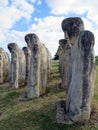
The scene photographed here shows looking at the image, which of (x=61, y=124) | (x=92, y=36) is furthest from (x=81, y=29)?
(x=61, y=124)

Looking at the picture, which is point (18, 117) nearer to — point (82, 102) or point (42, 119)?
point (42, 119)

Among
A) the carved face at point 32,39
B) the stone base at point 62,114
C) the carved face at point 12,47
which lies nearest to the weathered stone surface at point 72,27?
the stone base at point 62,114

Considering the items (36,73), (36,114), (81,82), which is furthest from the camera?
(36,73)

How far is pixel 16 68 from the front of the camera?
863 inches

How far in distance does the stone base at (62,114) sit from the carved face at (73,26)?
2.75 meters

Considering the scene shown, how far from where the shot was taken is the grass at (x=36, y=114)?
1317 centimetres

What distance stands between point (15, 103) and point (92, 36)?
6235 mm

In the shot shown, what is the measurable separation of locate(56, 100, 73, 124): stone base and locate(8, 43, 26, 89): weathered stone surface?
25.2 feet

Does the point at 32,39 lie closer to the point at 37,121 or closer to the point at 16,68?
the point at 16,68

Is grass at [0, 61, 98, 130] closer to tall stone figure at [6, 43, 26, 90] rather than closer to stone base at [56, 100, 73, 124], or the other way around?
stone base at [56, 100, 73, 124]

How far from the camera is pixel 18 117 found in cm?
1466

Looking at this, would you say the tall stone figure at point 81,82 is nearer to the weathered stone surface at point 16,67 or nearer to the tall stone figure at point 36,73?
the tall stone figure at point 36,73

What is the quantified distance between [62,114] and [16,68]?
9002mm

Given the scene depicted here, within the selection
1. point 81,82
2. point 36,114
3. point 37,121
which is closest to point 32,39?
point 36,114
